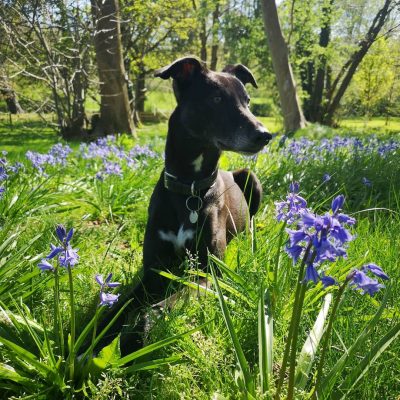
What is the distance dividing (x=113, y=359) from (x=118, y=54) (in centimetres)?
973

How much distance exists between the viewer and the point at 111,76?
10.3 metres

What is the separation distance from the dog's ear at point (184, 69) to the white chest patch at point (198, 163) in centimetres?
63

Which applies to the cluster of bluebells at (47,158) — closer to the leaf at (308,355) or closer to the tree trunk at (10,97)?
the tree trunk at (10,97)

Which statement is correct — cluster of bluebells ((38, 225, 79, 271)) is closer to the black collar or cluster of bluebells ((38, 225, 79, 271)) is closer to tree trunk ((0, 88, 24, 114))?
the black collar

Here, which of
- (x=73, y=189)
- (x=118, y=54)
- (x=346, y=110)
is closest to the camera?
(x=73, y=189)

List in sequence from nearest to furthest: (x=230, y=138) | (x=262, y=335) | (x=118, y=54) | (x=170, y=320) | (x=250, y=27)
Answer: (x=262, y=335)
(x=170, y=320)
(x=230, y=138)
(x=118, y=54)
(x=250, y=27)

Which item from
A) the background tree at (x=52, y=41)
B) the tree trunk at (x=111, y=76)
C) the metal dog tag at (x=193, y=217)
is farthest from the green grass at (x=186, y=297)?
the tree trunk at (x=111, y=76)

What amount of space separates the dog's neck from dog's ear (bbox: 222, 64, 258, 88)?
97 centimetres

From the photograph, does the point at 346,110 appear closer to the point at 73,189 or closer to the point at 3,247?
Answer: the point at 73,189

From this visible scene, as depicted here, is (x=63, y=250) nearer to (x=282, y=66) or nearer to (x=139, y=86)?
(x=282, y=66)

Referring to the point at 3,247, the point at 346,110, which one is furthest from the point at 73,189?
the point at 346,110

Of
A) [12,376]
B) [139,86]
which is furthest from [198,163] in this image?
[139,86]

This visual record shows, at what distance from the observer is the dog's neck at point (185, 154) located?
2789mm

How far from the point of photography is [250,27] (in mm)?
21562
